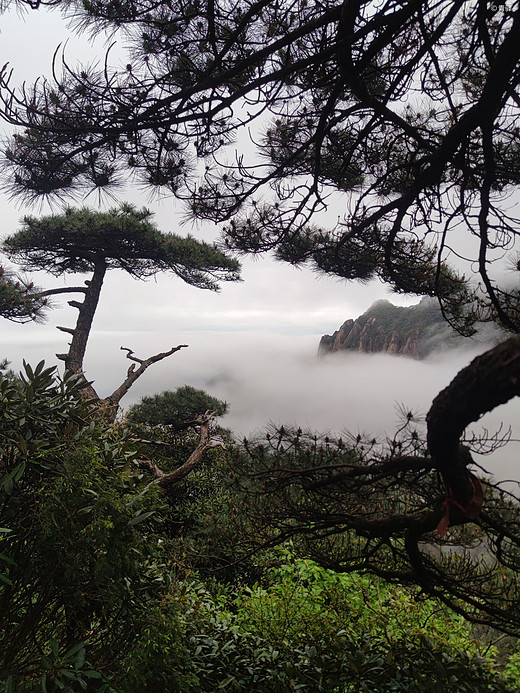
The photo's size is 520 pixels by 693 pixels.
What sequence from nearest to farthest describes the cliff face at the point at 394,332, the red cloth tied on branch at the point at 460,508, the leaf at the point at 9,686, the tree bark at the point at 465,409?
1. the tree bark at the point at 465,409
2. the red cloth tied on branch at the point at 460,508
3. the leaf at the point at 9,686
4. the cliff face at the point at 394,332

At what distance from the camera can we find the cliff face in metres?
15.4

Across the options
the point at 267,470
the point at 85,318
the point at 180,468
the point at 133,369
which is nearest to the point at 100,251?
the point at 85,318

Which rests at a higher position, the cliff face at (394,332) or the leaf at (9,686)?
the cliff face at (394,332)

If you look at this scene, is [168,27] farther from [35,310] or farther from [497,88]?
[35,310]

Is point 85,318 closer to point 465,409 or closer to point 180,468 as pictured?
point 180,468

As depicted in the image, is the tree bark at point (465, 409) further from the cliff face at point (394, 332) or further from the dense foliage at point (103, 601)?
the cliff face at point (394, 332)

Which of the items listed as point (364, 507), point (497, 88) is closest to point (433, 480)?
point (364, 507)

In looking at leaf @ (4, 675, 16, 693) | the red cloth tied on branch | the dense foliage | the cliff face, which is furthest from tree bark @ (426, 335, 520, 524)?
the cliff face

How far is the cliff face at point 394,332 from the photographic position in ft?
50.5

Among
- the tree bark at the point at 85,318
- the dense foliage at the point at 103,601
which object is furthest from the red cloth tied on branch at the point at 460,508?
the tree bark at the point at 85,318

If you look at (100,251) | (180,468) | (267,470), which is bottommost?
(180,468)

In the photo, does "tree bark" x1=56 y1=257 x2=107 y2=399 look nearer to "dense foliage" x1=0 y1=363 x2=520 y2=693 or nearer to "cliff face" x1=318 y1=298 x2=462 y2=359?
"dense foliage" x1=0 y1=363 x2=520 y2=693

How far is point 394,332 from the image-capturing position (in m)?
17.1

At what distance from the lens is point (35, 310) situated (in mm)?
7965
